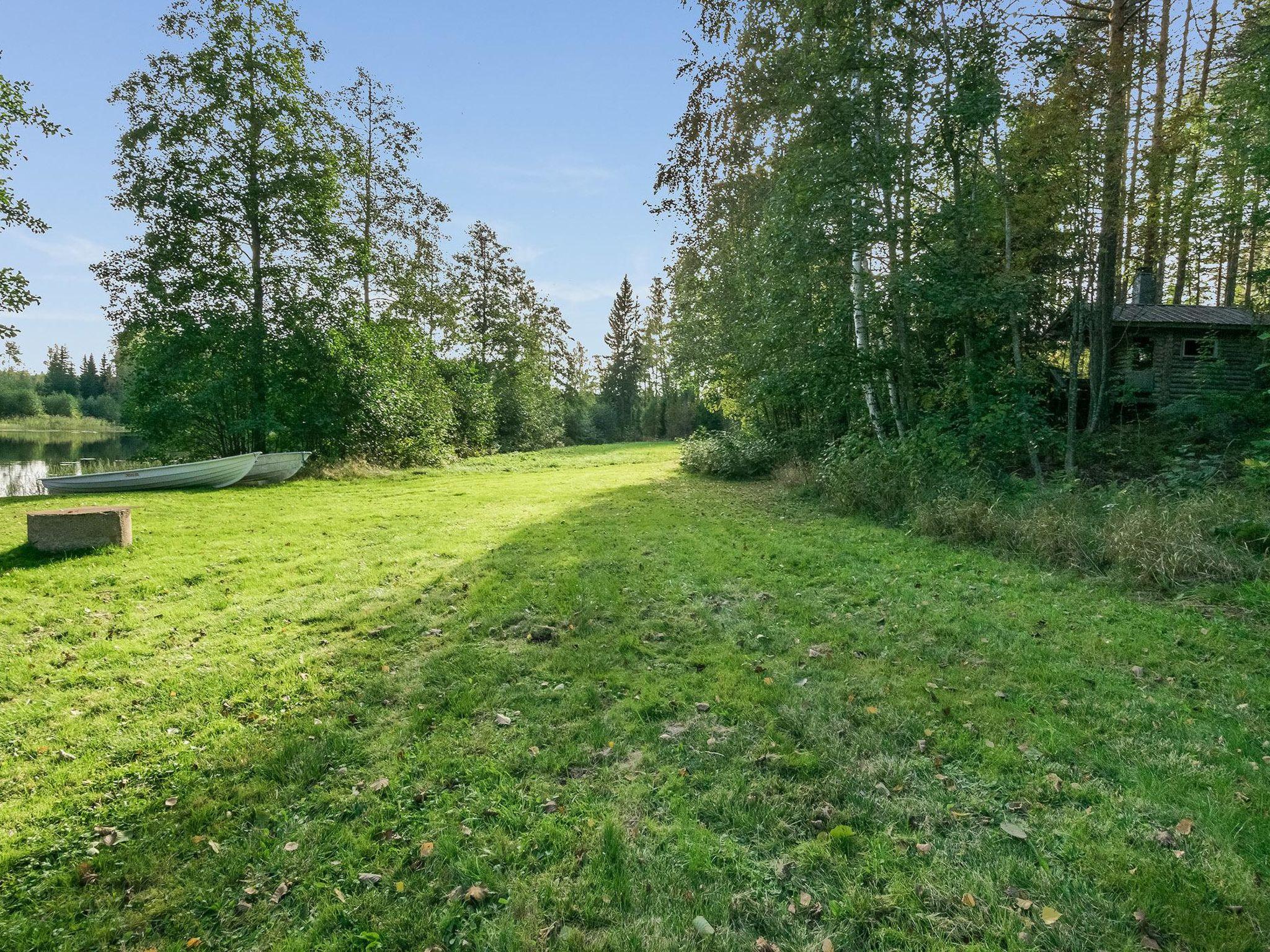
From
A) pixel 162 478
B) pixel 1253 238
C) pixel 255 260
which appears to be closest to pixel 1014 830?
pixel 162 478

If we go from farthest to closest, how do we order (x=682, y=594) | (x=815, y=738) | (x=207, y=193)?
(x=207, y=193), (x=682, y=594), (x=815, y=738)

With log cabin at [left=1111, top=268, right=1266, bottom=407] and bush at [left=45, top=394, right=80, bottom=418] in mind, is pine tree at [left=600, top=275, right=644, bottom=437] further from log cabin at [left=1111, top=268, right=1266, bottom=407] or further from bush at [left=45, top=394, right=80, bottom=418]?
bush at [left=45, top=394, right=80, bottom=418]

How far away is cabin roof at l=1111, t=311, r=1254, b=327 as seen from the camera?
15.8 metres

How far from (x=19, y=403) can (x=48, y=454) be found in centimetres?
3847

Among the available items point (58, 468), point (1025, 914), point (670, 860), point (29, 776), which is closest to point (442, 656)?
point (29, 776)

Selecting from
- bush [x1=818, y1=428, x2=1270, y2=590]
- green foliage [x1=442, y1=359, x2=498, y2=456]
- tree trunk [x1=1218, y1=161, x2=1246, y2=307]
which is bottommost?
bush [x1=818, y1=428, x2=1270, y2=590]

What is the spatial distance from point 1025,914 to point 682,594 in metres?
3.86

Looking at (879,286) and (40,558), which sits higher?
(879,286)

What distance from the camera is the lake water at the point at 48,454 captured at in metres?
16.2

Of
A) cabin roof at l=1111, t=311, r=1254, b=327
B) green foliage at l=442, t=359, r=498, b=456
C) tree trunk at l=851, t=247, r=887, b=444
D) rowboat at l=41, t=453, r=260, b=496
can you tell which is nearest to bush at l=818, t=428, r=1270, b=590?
tree trunk at l=851, t=247, r=887, b=444

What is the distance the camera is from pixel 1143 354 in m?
16.8

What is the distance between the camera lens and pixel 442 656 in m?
4.45

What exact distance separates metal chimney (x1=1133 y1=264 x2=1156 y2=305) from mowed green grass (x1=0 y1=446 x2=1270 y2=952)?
54.8 feet

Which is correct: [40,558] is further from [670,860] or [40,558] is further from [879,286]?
[879,286]
